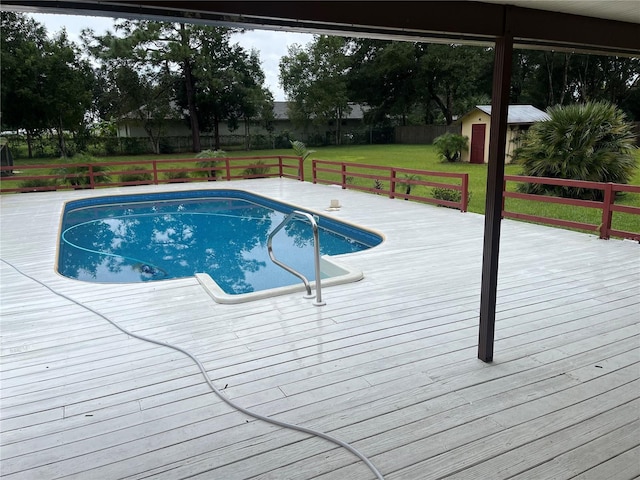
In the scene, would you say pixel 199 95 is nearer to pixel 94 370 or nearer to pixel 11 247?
pixel 11 247

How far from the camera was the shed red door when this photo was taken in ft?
55.9

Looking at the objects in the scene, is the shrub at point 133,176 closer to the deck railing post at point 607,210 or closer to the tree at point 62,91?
the tree at point 62,91

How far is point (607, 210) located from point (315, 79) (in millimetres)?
26065

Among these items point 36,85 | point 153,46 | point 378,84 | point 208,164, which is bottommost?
point 208,164

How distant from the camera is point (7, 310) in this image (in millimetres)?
3953

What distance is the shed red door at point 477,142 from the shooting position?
1705cm

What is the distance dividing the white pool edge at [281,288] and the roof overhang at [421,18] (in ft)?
8.05

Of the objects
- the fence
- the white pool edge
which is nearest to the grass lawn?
the fence

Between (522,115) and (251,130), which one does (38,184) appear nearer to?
(522,115)

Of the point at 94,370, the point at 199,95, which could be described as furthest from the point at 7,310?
the point at 199,95

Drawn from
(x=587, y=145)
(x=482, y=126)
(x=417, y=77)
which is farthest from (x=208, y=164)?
(x=417, y=77)

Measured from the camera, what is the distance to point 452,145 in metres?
17.3

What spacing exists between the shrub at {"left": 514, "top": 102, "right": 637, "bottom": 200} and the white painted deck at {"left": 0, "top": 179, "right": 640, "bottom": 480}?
15.6ft

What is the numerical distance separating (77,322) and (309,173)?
42.3 ft
